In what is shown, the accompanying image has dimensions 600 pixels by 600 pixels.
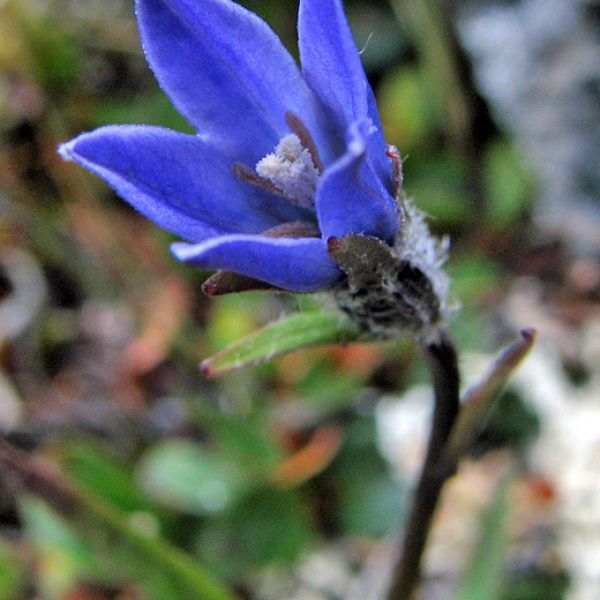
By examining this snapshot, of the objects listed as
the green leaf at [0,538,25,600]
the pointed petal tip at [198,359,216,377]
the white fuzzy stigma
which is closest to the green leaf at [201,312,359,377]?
the pointed petal tip at [198,359,216,377]

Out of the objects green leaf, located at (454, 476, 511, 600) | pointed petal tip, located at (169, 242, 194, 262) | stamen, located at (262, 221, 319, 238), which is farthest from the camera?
green leaf, located at (454, 476, 511, 600)

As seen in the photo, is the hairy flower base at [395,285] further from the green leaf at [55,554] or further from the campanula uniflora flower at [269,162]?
the green leaf at [55,554]

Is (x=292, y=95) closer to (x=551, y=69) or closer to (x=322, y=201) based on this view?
(x=322, y=201)

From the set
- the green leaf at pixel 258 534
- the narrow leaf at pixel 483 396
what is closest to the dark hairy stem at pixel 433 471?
the narrow leaf at pixel 483 396

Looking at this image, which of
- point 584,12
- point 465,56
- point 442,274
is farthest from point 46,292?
point 442,274

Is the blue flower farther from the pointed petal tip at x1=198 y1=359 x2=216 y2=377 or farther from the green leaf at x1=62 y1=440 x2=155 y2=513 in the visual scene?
the green leaf at x1=62 y1=440 x2=155 y2=513

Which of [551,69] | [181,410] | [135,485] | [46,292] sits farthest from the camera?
[46,292]

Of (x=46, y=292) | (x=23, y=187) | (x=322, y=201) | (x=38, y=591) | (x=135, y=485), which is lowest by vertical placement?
(x=38, y=591)

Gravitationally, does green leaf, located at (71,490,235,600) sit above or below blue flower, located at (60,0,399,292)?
below
